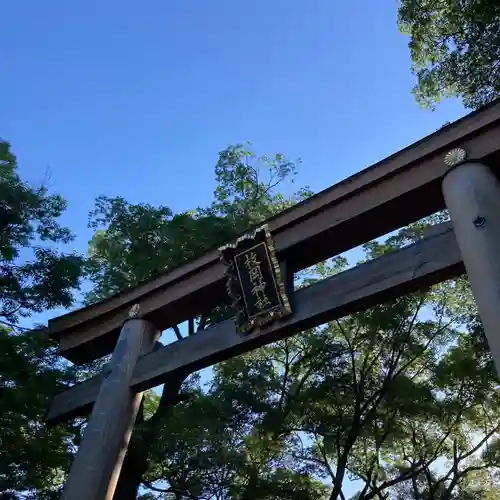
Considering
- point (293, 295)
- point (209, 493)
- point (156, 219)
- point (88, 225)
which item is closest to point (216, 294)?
point (293, 295)

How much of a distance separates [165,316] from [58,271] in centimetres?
391

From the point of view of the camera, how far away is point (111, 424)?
432cm

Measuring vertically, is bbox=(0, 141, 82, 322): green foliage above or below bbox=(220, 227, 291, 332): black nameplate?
above

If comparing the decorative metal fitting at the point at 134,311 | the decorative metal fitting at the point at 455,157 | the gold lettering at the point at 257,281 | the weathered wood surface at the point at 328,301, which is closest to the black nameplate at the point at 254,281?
the gold lettering at the point at 257,281

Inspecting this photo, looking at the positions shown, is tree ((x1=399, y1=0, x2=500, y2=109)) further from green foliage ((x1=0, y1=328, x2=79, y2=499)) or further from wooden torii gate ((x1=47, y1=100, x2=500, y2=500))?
green foliage ((x1=0, y1=328, x2=79, y2=499))

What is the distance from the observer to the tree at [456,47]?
718cm

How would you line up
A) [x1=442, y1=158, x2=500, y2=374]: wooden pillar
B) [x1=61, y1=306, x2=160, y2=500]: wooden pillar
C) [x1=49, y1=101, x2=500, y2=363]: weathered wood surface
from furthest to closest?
[x1=61, y1=306, x2=160, y2=500]: wooden pillar → [x1=49, y1=101, x2=500, y2=363]: weathered wood surface → [x1=442, y1=158, x2=500, y2=374]: wooden pillar

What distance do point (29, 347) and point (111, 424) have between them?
11.3 ft

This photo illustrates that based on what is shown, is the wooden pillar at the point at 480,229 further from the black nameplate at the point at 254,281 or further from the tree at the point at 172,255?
the tree at the point at 172,255

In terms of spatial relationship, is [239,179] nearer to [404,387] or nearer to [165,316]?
[404,387]

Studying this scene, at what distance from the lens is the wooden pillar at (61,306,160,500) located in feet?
13.2

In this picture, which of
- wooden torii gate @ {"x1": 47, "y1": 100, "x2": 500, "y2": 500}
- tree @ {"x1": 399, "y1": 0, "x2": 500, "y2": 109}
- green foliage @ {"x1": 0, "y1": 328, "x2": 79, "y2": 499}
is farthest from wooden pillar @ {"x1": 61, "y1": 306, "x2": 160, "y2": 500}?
tree @ {"x1": 399, "y1": 0, "x2": 500, "y2": 109}

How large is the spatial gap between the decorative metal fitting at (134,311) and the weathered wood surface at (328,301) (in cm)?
51

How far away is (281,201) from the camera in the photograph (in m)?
12.4
